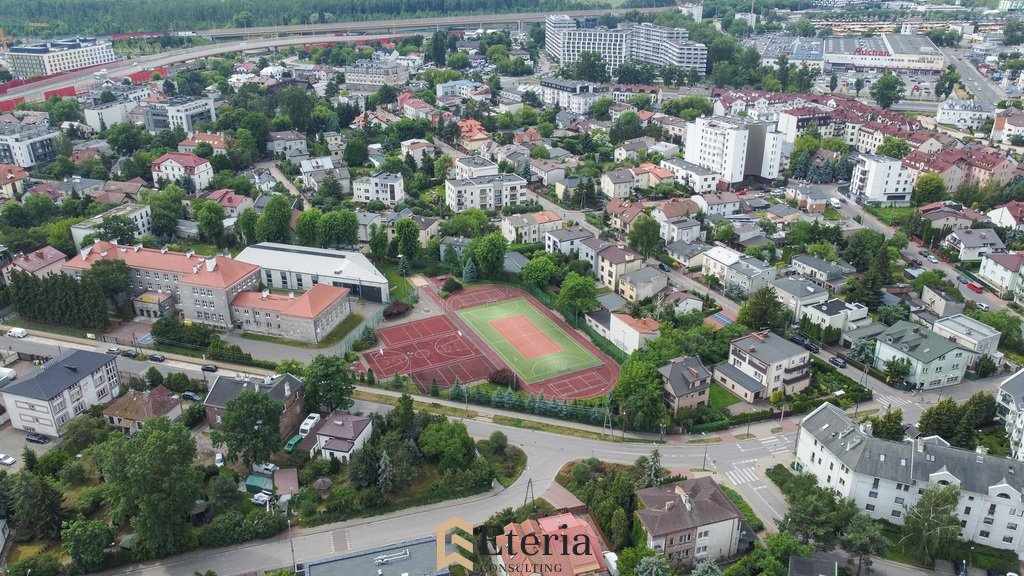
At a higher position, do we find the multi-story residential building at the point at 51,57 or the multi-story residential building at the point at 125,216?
the multi-story residential building at the point at 51,57

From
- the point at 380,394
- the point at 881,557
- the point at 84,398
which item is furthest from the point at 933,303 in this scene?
the point at 84,398

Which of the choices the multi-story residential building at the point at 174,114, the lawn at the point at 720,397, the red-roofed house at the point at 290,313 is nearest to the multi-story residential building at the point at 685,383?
the lawn at the point at 720,397

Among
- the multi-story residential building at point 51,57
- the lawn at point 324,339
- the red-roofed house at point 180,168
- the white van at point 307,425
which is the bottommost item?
the lawn at point 324,339

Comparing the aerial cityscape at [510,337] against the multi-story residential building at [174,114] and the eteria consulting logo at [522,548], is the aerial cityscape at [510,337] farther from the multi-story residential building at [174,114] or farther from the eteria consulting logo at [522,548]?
the multi-story residential building at [174,114]

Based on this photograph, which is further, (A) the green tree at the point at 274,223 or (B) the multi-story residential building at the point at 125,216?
(A) the green tree at the point at 274,223

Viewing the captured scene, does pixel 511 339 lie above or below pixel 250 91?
below

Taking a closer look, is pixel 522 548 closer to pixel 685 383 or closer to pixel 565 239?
pixel 685 383

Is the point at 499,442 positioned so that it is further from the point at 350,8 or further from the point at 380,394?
the point at 350,8
